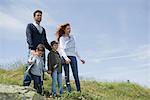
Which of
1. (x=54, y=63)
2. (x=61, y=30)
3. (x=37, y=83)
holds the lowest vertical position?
(x=37, y=83)

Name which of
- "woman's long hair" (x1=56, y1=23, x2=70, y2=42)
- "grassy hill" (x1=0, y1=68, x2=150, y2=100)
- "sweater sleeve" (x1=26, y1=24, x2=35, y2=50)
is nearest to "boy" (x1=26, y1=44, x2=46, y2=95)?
"sweater sleeve" (x1=26, y1=24, x2=35, y2=50)

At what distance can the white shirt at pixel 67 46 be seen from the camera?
8.35 m

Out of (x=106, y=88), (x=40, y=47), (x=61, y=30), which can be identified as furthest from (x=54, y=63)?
(x=106, y=88)

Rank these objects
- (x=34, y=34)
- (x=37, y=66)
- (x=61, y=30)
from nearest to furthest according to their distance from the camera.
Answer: (x=37, y=66)
(x=34, y=34)
(x=61, y=30)

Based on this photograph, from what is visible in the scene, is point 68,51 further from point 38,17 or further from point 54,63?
point 38,17

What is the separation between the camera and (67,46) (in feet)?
27.5

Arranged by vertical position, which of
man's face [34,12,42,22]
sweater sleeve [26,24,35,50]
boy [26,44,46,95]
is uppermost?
man's face [34,12,42,22]

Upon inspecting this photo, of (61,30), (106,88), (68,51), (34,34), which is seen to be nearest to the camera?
(34,34)

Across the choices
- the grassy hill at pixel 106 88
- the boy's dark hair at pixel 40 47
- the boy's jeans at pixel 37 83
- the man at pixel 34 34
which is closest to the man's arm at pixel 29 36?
the man at pixel 34 34

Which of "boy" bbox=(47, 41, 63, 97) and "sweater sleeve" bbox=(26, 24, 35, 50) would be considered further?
"boy" bbox=(47, 41, 63, 97)

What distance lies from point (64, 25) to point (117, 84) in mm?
6918

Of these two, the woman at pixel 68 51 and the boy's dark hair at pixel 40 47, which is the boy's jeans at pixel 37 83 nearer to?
Answer: the boy's dark hair at pixel 40 47

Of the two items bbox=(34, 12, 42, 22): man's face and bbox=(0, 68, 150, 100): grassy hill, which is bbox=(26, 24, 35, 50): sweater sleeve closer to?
bbox=(34, 12, 42, 22): man's face

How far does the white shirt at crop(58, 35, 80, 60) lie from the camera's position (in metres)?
8.35
